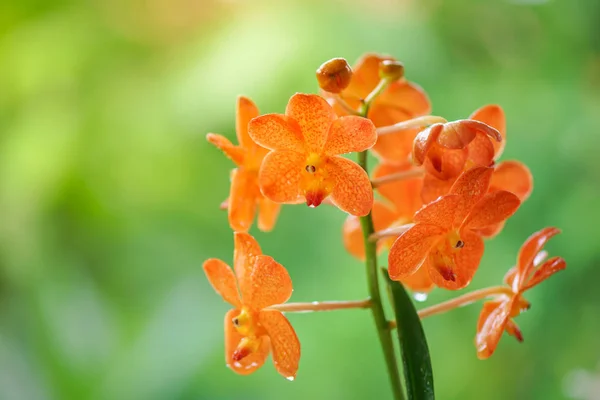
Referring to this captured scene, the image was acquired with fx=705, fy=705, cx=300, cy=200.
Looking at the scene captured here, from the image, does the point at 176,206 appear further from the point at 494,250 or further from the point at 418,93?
the point at 418,93

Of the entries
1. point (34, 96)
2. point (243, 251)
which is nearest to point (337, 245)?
point (34, 96)

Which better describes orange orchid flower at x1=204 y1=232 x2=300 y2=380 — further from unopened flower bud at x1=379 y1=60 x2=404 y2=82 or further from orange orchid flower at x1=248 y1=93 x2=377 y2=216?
unopened flower bud at x1=379 y1=60 x2=404 y2=82

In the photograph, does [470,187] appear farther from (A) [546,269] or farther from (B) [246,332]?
(B) [246,332]

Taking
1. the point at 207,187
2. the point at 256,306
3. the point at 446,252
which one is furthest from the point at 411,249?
the point at 207,187

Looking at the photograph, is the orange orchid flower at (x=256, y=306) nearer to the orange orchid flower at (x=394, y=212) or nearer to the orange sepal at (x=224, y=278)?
the orange sepal at (x=224, y=278)

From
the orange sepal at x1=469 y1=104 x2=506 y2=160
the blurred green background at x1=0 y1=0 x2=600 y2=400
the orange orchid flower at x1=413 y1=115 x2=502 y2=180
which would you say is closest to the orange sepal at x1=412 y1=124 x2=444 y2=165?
the orange orchid flower at x1=413 y1=115 x2=502 y2=180
